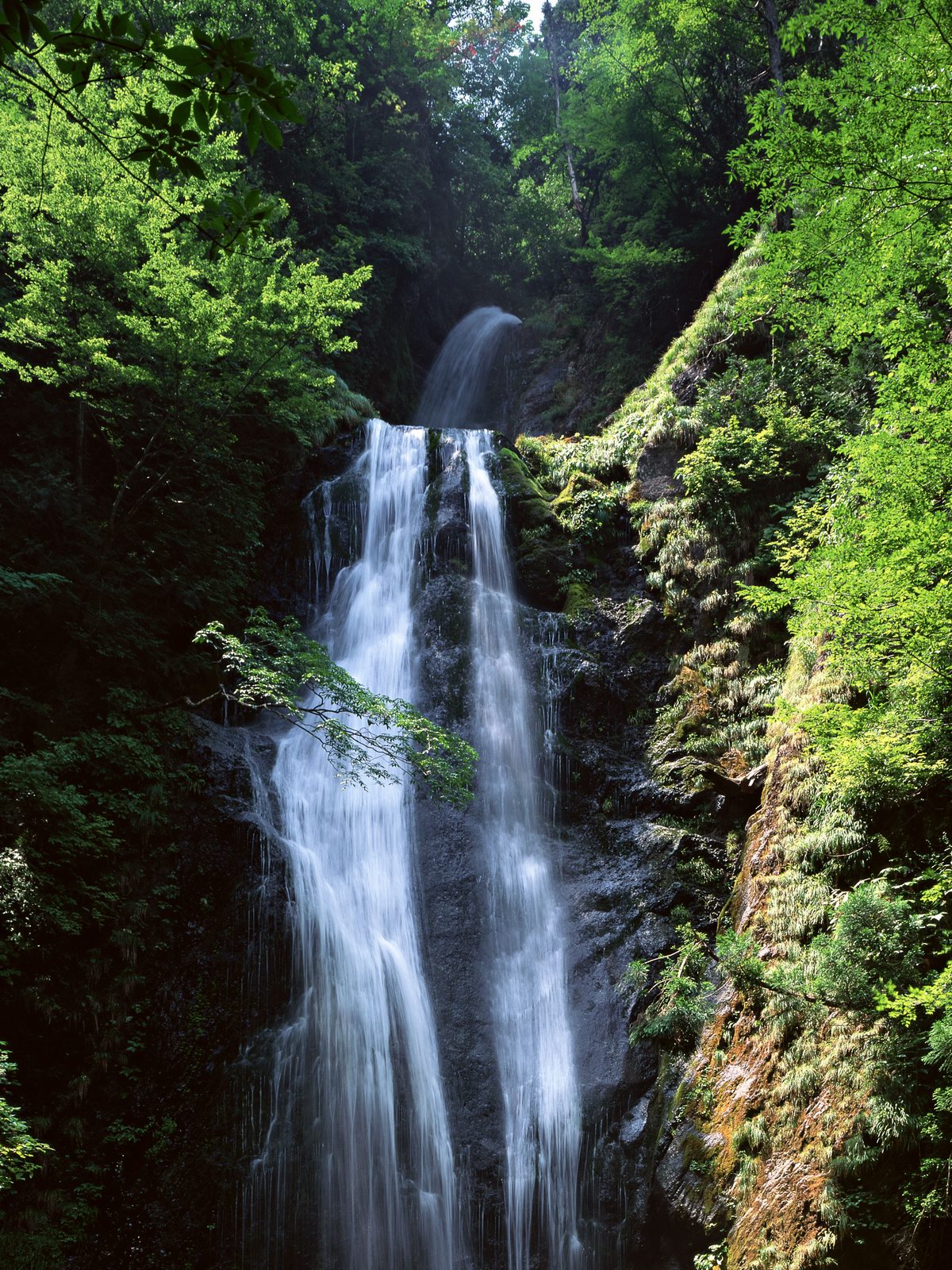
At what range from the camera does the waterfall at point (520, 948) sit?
775 cm

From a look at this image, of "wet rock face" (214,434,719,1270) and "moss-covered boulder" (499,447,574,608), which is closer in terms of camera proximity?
"wet rock face" (214,434,719,1270)

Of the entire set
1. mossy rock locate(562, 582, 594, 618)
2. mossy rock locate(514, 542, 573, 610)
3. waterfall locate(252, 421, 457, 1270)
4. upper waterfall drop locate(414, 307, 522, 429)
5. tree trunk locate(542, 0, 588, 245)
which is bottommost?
waterfall locate(252, 421, 457, 1270)

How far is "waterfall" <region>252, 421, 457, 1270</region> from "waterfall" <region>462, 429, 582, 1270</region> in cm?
79

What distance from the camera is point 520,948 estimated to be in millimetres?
9555

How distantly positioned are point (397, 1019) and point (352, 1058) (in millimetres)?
627

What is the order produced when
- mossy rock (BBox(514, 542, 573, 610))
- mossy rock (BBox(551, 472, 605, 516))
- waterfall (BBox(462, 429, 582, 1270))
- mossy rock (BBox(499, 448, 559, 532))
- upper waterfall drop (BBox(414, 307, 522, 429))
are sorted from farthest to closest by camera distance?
upper waterfall drop (BBox(414, 307, 522, 429)), mossy rock (BBox(551, 472, 605, 516)), mossy rock (BBox(499, 448, 559, 532)), mossy rock (BBox(514, 542, 573, 610)), waterfall (BBox(462, 429, 582, 1270))

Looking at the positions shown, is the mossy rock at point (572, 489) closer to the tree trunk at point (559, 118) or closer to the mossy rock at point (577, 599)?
the mossy rock at point (577, 599)

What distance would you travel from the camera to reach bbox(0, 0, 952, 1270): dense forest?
5.58 m

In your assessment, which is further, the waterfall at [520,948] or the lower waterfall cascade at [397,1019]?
the waterfall at [520,948]

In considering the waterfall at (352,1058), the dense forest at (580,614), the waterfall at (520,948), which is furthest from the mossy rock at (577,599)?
the waterfall at (352,1058)

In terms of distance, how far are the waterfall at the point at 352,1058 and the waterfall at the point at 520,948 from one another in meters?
0.79

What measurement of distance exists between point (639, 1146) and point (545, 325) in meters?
21.0

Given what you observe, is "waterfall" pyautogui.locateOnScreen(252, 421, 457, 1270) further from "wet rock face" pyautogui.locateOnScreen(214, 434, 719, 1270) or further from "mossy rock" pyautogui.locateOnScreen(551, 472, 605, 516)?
"mossy rock" pyautogui.locateOnScreen(551, 472, 605, 516)

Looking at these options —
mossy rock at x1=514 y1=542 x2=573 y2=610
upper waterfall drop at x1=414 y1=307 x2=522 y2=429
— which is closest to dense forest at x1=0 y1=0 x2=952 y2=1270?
mossy rock at x1=514 y1=542 x2=573 y2=610
